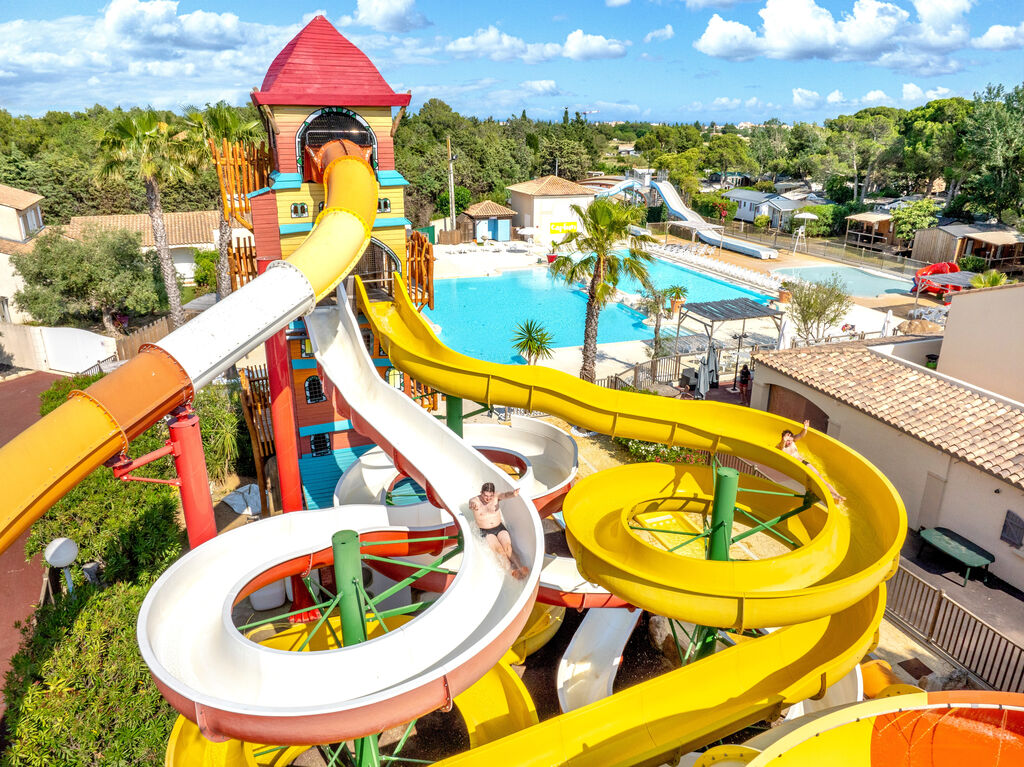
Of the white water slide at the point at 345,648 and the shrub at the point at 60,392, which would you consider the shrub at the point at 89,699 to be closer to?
the white water slide at the point at 345,648

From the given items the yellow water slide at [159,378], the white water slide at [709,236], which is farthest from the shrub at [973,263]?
the yellow water slide at [159,378]

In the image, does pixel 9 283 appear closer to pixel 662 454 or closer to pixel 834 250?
pixel 662 454

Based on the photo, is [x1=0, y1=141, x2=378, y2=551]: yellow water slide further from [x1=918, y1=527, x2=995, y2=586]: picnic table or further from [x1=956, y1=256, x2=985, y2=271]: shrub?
[x1=956, y1=256, x2=985, y2=271]: shrub

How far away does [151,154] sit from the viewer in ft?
93.6

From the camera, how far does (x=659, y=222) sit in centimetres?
6281

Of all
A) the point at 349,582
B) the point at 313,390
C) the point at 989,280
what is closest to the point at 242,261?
the point at 313,390

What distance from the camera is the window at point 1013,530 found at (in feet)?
51.5

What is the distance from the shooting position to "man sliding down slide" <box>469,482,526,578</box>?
31.0ft

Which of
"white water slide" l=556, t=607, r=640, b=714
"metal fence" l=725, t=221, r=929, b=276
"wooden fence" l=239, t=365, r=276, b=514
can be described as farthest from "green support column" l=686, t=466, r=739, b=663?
"metal fence" l=725, t=221, r=929, b=276

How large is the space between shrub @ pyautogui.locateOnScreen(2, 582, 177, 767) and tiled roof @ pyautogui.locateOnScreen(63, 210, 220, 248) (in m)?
37.2

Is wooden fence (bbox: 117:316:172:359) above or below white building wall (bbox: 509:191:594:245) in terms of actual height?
below

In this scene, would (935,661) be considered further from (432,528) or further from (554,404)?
(432,528)

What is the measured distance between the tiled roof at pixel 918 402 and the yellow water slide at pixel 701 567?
623cm

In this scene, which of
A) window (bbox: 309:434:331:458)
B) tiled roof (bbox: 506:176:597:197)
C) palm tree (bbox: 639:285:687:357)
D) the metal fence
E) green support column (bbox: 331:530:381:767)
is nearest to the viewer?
green support column (bbox: 331:530:381:767)
